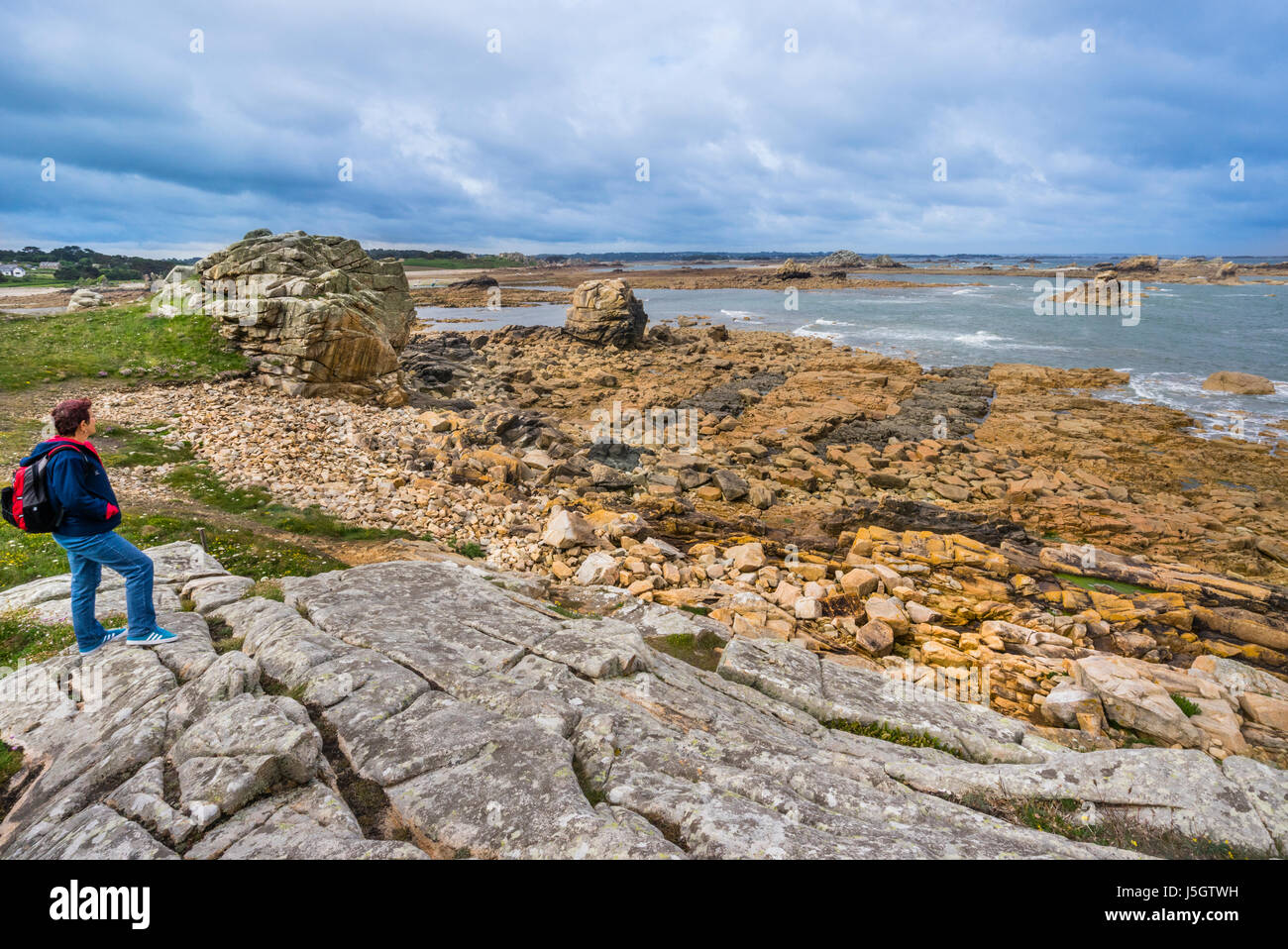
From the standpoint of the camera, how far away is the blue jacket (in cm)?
580

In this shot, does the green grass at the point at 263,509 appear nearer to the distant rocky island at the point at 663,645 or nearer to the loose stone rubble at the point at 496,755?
the distant rocky island at the point at 663,645

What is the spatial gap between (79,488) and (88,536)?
2.00ft

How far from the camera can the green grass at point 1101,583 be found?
1512 cm

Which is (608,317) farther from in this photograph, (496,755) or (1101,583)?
(496,755)

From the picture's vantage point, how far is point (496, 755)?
16.6ft

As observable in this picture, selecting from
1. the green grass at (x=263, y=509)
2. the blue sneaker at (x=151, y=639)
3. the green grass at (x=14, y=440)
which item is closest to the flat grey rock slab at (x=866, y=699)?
the blue sneaker at (x=151, y=639)

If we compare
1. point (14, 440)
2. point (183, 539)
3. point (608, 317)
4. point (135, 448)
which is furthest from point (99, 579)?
point (608, 317)

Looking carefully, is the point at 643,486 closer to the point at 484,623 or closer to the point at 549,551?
the point at 549,551

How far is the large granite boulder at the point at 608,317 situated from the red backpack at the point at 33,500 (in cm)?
4917

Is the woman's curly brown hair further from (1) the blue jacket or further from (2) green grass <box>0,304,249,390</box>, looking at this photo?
(2) green grass <box>0,304,249,390</box>

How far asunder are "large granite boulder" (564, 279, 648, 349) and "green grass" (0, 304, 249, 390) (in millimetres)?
33870

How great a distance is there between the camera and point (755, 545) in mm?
15141

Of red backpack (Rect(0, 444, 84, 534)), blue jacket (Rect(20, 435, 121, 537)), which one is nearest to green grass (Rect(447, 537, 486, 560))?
blue jacket (Rect(20, 435, 121, 537))

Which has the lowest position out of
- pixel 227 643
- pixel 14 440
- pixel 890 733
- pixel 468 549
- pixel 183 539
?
pixel 890 733
